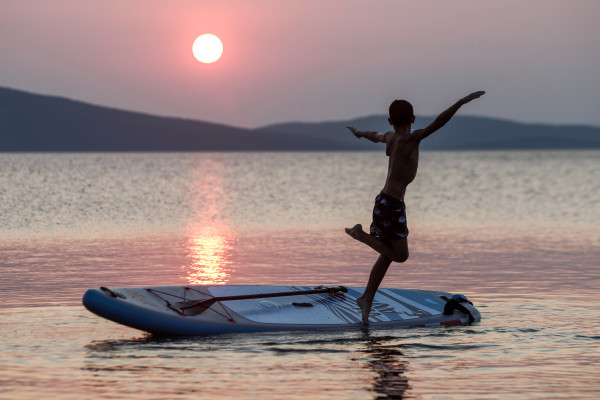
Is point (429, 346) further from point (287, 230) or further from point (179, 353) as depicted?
point (287, 230)

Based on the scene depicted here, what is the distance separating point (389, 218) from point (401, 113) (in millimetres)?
1053

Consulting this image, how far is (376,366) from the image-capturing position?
29.3 ft

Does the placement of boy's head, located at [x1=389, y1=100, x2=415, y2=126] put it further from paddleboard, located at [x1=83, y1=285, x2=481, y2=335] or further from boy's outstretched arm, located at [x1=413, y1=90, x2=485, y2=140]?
paddleboard, located at [x1=83, y1=285, x2=481, y2=335]

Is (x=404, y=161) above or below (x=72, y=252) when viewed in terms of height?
above

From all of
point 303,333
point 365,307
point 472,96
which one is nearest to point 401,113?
point 472,96

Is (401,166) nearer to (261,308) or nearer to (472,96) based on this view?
(472,96)

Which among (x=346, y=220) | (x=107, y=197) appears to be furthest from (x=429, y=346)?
(x=107, y=197)

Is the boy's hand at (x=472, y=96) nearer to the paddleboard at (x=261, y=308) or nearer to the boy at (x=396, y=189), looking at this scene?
the boy at (x=396, y=189)

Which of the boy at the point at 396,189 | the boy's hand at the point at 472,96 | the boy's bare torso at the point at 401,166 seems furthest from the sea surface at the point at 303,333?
the boy's hand at the point at 472,96

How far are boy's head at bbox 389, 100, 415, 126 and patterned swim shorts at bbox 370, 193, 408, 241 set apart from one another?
2.45 feet

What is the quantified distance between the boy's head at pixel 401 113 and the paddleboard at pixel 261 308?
2293 mm

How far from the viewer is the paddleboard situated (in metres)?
10.1

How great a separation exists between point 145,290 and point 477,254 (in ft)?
29.6

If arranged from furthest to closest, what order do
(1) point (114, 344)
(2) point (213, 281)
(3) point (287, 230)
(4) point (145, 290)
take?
(3) point (287, 230) → (2) point (213, 281) → (4) point (145, 290) → (1) point (114, 344)
